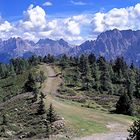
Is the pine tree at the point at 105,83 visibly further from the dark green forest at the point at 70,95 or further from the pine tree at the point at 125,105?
the pine tree at the point at 125,105

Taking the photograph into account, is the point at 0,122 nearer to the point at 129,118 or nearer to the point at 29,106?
the point at 29,106

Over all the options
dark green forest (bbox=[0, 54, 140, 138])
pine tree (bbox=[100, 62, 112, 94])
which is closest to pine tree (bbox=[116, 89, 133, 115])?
dark green forest (bbox=[0, 54, 140, 138])

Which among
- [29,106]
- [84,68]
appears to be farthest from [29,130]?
[84,68]

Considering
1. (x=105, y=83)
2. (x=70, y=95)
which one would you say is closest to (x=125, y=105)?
(x=70, y=95)

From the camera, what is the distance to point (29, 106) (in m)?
77.2

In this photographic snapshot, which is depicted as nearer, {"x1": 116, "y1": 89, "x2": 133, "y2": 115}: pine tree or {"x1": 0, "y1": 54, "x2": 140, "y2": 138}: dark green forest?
{"x1": 0, "y1": 54, "x2": 140, "y2": 138}: dark green forest

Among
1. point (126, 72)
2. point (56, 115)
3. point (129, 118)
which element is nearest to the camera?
point (56, 115)

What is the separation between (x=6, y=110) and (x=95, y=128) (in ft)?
79.7

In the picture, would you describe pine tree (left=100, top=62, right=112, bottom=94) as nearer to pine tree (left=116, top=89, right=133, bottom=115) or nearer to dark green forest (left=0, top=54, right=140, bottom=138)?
dark green forest (left=0, top=54, right=140, bottom=138)

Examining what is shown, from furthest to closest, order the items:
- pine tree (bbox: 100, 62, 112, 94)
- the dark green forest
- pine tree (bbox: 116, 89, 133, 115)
A: pine tree (bbox: 100, 62, 112, 94) → pine tree (bbox: 116, 89, 133, 115) → the dark green forest

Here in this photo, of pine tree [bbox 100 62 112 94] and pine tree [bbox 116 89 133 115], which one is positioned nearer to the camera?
pine tree [bbox 116 89 133 115]

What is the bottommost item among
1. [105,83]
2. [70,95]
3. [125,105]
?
[70,95]

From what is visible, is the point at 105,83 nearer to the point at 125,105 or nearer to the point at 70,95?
the point at 70,95

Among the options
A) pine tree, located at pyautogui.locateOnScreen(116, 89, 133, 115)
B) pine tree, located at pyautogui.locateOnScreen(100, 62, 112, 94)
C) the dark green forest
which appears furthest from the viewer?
pine tree, located at pyautogui.locateOnScreen(100, 62, 112, 94)
